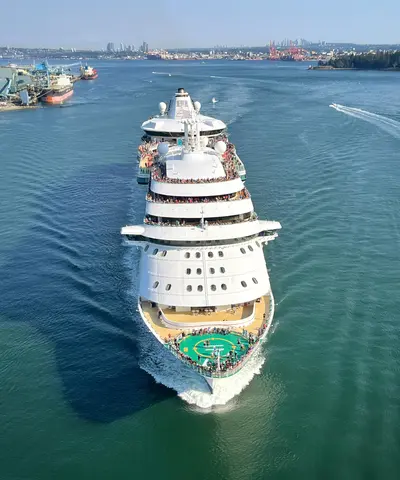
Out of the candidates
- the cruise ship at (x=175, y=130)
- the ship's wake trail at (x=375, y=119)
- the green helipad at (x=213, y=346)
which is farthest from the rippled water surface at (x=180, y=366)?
the ship's wake trail at (x=375, y=119)

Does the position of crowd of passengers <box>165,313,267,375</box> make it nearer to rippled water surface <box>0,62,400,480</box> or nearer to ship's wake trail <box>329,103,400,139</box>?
rippled water surface <box>0,62,400,480</box>

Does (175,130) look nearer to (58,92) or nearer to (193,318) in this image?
(193,318)

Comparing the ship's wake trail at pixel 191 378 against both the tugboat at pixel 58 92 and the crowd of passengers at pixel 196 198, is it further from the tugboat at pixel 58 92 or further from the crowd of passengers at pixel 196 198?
the tugboat at pixel 58 92

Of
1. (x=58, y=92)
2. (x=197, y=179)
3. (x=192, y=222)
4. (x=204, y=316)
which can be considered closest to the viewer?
(x=204, y=316)

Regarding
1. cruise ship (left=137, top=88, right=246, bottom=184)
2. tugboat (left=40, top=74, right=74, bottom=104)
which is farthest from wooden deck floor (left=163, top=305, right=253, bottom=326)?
tugboat (left=40, top=74, right=74, bottom=104)

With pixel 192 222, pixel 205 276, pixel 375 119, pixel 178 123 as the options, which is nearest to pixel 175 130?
pixel 178 123

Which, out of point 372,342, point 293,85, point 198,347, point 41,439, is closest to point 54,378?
point 41,439

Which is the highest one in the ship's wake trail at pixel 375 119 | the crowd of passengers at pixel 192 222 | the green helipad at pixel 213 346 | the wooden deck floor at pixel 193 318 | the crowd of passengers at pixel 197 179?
the crowd of passengers at pixel 197 179
